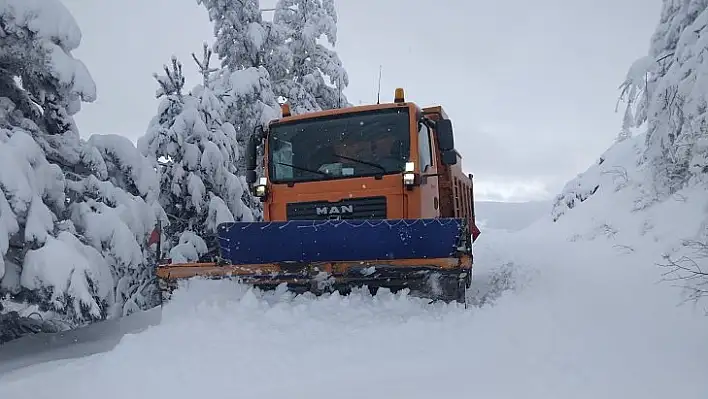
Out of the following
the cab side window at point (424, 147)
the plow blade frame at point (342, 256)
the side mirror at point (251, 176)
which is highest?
the cab side window at point (424, 147)

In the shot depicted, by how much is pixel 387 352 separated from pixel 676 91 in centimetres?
436

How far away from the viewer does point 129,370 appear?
4180mm

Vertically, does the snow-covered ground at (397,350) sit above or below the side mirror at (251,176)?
below

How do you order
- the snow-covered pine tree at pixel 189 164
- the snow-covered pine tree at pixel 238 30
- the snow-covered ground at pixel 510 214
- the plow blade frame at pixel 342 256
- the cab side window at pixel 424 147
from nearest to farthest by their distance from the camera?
the plow blade frame at pixel 342 256 < the cab side window at pixel 424 147 < the snow-covered pine tree at pixel 189 164 < the snow-covered pine tree at pixel 238 30 < the snow-covered ground at pixel 510 214

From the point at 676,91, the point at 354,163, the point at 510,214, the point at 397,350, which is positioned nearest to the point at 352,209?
the point at 354,163

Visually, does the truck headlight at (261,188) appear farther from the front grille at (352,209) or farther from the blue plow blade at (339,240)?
the blue plow blade at (339,240)

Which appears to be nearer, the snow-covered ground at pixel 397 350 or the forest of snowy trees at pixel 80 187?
the snow-covered ground at pixel 397 350

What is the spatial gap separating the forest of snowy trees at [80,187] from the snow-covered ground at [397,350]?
0.80 m

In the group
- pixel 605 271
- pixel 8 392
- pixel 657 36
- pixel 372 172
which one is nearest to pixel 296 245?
pixel 372 172

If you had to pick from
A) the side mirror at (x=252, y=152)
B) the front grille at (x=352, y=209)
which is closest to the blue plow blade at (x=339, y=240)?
the front grille at (x=352, y=209)

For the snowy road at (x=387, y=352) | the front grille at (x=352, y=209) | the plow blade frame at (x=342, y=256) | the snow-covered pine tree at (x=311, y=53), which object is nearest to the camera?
the snowy road at (x=387, y=352)

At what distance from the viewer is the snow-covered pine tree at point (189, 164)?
32.4ft

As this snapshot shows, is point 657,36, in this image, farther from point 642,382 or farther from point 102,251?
point 102,251

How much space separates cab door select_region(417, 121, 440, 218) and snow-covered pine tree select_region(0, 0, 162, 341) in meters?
3.39
